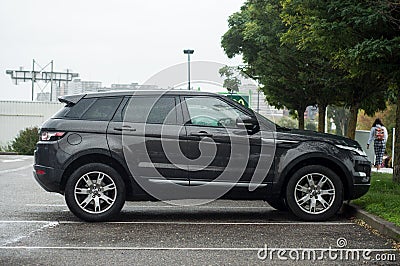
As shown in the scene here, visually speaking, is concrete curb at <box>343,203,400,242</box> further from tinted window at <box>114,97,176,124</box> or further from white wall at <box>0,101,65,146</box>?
white wall at <box>0,101,65,146</box>

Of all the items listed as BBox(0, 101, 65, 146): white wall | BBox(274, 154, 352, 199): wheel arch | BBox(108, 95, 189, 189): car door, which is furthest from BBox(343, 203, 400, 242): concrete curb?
BBox(0, 101, 65, 146): white wall

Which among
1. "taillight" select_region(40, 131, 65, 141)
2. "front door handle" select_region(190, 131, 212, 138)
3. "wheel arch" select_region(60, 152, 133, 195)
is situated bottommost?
"wheel arch" select_region(60, 152, 133, 195)

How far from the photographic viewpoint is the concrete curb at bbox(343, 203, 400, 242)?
8297mm

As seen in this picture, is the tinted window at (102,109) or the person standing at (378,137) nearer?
the tinted window at (102,109)

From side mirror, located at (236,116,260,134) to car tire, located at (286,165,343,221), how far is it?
2.88 feet

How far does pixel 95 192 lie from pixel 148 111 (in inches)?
54.7

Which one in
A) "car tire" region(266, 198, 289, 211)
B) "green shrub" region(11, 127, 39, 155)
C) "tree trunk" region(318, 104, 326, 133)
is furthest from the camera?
"green shrub" region(11, 127, 39, 155)

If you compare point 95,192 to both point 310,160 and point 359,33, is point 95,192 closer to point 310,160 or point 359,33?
point 310,160

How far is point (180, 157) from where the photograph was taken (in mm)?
9641

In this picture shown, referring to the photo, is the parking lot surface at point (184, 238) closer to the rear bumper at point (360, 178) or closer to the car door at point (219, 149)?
the rear bumper at point (360, 178)

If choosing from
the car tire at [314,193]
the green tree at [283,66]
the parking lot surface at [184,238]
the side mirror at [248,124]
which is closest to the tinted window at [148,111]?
the side mirror at [248,124]

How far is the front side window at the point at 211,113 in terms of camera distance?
982 cm

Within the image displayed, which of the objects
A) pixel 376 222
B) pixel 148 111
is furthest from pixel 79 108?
pixel 376 222

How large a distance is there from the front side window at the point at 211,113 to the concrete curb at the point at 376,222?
88.9 inches
